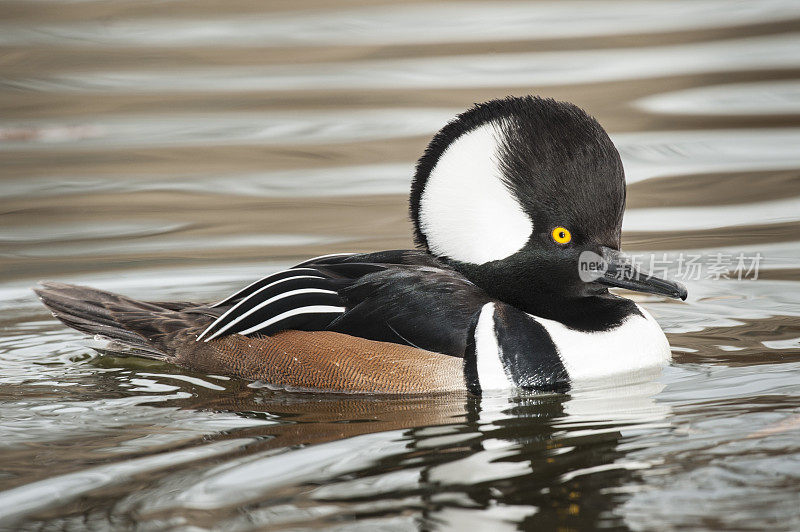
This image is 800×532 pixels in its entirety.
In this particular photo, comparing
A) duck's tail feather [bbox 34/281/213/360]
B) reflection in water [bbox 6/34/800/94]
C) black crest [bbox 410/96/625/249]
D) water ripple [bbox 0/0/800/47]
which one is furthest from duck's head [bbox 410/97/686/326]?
water ripple [bbox 0/0/800/47]

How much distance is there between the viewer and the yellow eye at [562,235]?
581cm

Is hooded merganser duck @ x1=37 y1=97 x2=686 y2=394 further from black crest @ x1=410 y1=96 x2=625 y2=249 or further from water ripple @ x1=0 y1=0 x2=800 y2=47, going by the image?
water ripple @ x1=0 y1=0 x2=800 y2=47

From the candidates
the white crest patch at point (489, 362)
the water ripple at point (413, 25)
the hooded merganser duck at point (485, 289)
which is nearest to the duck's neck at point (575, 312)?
the hooded merganser duck at point (485, 289)

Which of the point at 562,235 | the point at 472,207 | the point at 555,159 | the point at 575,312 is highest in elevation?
the point at 555,159

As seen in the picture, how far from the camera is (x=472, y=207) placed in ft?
18.9

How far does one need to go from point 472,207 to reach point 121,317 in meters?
2.18

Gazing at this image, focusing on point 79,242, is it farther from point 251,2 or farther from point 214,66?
point 251,2

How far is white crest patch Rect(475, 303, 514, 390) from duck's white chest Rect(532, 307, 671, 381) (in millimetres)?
318

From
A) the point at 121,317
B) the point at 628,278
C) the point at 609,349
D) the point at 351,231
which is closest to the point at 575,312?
the point at 609,349

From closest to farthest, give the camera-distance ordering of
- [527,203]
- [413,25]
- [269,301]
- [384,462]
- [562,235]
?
1. [384,462]
2. [527,203]
3. [562,235]
4. [269,301]
5. [413,25]

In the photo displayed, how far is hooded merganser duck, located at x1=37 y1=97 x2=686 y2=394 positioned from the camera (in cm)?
565

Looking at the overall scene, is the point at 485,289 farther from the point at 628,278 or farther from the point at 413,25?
the point at 413,25

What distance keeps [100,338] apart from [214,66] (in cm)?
766

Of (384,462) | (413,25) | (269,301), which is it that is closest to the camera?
(384,462)
